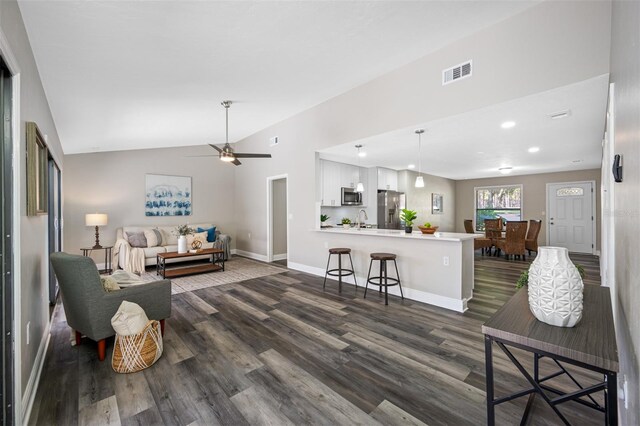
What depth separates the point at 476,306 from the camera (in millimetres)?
3648

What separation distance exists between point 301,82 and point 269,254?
4.12m

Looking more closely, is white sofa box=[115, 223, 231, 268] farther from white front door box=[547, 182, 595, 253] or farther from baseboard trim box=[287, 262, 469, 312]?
white front door box=[547, 182, 595, 253]

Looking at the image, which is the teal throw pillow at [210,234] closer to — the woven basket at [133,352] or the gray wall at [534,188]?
the woven basket at [133,352]

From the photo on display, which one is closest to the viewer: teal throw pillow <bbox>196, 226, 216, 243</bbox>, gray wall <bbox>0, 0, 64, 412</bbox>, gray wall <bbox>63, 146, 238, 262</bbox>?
gray wall <bbox>0, 0, 64, 412</bbox>

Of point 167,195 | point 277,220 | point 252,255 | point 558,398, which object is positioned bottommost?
point 252,255

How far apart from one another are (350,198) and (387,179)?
1406 mm

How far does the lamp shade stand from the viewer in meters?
5.66

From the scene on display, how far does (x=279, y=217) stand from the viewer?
283 inches

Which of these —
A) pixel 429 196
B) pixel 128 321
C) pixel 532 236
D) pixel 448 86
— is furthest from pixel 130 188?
pixel 532 236

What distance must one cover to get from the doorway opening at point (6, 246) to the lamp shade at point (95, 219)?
491 centimetres

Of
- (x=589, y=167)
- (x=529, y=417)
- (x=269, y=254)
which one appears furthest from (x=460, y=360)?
(x=589, y=167)

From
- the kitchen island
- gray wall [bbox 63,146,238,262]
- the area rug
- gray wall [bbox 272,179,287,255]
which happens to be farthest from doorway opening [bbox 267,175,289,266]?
the kitchen island

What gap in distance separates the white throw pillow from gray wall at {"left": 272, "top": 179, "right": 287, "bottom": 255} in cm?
473

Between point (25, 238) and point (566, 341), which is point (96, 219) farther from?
point (566, 341)
